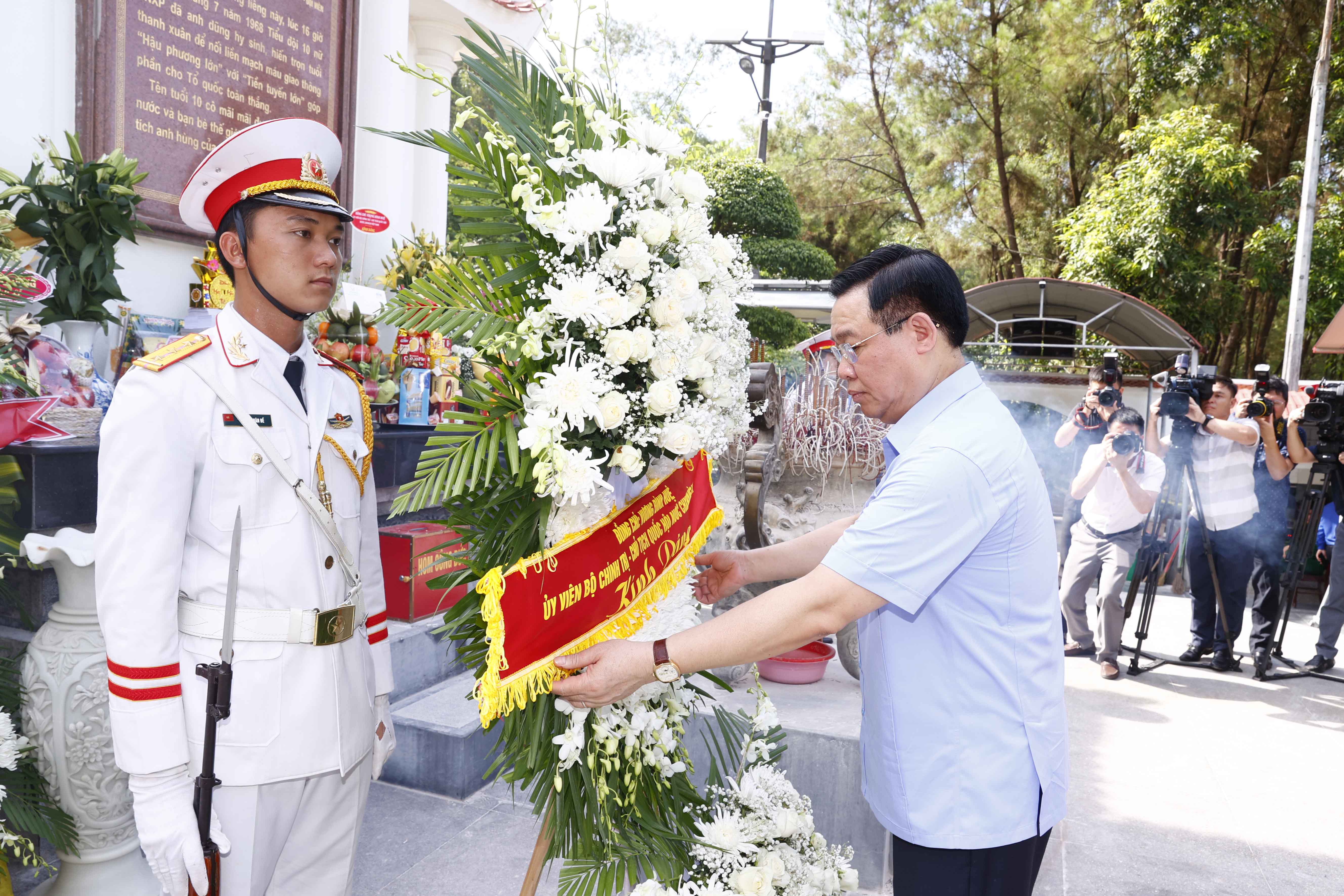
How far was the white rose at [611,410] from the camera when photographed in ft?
4.43

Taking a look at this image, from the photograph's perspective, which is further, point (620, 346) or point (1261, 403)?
point (1261, 403)

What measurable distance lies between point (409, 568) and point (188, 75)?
7.46 feet

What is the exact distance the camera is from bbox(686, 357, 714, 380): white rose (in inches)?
58.6

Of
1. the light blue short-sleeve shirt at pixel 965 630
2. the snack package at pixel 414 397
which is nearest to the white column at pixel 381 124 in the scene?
the snack package at pixel 414 397

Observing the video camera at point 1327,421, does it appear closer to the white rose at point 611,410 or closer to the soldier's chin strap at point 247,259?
the white rose at point 611,410

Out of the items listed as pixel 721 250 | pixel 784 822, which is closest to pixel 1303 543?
pixel 784 822

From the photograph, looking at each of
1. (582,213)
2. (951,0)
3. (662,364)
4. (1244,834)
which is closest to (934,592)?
(662,364)

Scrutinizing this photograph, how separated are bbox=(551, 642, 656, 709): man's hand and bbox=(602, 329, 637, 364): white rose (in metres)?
0.51

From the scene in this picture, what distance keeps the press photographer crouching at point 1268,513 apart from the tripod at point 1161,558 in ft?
0.78

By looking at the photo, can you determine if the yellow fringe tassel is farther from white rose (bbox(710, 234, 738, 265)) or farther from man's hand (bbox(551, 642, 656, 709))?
white rose (bbox(710, 234, 738, 265))

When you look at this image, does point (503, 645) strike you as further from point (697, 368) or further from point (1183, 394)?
point (1183, 394)

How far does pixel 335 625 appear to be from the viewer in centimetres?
169

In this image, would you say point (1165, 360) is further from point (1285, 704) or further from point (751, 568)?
point (751, 568)

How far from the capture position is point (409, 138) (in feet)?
5.19
